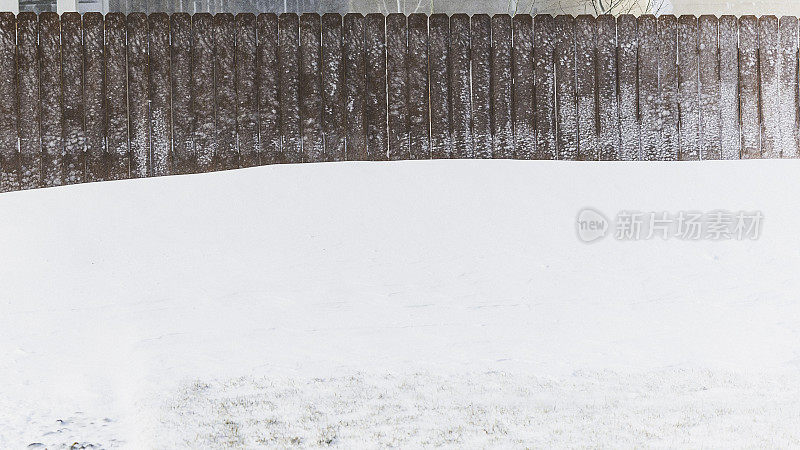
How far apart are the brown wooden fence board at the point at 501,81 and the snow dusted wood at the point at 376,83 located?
105 centimetres

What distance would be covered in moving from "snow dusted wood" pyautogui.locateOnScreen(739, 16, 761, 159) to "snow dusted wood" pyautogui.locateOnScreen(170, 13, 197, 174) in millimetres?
5464

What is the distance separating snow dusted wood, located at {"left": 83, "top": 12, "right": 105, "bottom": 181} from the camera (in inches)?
277

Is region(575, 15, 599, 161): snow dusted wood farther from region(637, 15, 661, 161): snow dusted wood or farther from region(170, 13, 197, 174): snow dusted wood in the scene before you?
region(170, 13, 197, 174): snow dusted wood

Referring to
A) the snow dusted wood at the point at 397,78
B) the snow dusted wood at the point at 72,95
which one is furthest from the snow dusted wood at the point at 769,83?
the snow dusted wood at the point at 72,95

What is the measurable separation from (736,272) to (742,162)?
2.93 m

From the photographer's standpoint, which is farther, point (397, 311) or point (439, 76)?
point (439, 76)

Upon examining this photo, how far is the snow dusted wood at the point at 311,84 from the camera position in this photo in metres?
7.26

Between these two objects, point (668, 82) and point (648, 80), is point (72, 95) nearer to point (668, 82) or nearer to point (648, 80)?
point (648, 80)

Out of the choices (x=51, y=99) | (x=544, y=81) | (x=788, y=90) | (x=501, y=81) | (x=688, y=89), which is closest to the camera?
(x=51, y=99)

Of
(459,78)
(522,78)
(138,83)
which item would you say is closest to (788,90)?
(522,78)

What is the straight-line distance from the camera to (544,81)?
24.9 feet

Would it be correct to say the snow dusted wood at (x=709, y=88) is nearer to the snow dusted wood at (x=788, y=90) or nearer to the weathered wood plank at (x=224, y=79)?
the snow dusted wood at (x=788, y=90)

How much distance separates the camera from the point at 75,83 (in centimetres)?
705

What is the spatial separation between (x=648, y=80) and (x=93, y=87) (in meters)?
5.29
